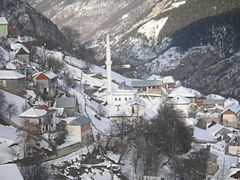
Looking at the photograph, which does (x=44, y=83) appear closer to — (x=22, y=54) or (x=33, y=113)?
(x=22, y=54)

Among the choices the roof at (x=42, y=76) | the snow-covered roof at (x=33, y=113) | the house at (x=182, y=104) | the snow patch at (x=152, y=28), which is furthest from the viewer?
the snow patch at (x=152, y=28)

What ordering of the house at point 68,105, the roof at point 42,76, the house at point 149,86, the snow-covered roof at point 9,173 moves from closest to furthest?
1. the snow-covered roof at point 9,173
2. the house at point 68,105
3. the roof at point 42,76
4. the house at point 149,86

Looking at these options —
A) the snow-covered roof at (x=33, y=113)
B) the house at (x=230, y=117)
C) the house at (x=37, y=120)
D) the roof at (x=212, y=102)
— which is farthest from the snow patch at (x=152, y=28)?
the snow-covered roof at (x=33, y=113)

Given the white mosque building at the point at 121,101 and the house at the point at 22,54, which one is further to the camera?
the house at the point at 22,54

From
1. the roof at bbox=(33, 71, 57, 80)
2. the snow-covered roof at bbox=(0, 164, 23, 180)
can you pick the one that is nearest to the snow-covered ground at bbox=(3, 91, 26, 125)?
the roof at bbox=(33, 71, 57, 80)

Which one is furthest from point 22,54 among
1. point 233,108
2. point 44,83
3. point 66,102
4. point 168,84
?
point 233,108

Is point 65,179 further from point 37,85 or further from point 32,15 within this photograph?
point 32,15

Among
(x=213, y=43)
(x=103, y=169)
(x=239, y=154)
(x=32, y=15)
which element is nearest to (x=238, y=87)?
(x=213, y=43)

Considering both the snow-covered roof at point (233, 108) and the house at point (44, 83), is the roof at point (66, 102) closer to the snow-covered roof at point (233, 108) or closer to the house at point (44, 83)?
the house at point (44, 83)
